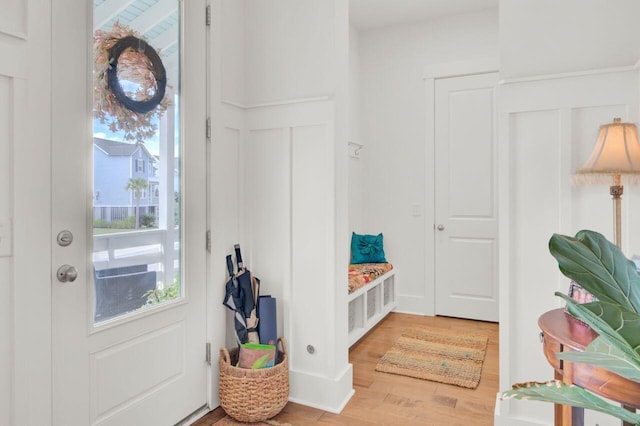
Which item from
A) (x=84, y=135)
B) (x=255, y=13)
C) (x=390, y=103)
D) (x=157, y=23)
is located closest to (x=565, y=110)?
(x=255, y=13)

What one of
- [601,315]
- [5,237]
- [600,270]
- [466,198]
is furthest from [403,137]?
[601,315]

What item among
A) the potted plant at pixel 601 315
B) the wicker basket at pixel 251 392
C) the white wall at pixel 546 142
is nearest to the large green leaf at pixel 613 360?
the potted plant at pixel 601 315

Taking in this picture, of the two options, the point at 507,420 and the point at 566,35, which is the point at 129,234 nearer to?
the point at 507,420

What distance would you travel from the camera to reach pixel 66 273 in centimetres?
155

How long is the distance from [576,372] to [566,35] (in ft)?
4.74

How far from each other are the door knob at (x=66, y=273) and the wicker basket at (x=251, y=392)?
0.91m

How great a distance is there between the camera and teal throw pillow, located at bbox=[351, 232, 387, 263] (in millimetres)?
4016

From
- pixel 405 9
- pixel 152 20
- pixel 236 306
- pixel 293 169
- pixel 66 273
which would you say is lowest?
pixel 236 306

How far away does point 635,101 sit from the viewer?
175 cm

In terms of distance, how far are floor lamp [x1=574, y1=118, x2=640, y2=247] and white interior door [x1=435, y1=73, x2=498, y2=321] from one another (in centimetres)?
225

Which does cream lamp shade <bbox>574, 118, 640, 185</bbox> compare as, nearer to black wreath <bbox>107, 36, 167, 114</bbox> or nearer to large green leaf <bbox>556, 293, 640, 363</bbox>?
large green leaf <bbox>556, 293, 640, 363</bbox>

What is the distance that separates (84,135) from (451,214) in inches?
129

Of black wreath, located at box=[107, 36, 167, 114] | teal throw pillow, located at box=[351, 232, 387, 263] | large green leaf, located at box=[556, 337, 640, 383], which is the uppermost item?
black wreath, located at box=[107, 36, 167, 114]

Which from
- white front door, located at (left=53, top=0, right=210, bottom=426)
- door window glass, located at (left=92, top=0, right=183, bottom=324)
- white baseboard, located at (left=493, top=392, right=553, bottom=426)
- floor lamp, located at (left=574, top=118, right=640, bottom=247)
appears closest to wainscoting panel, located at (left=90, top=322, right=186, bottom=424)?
white front door, located at (left=53, top=0, right=210, bottom=426)
